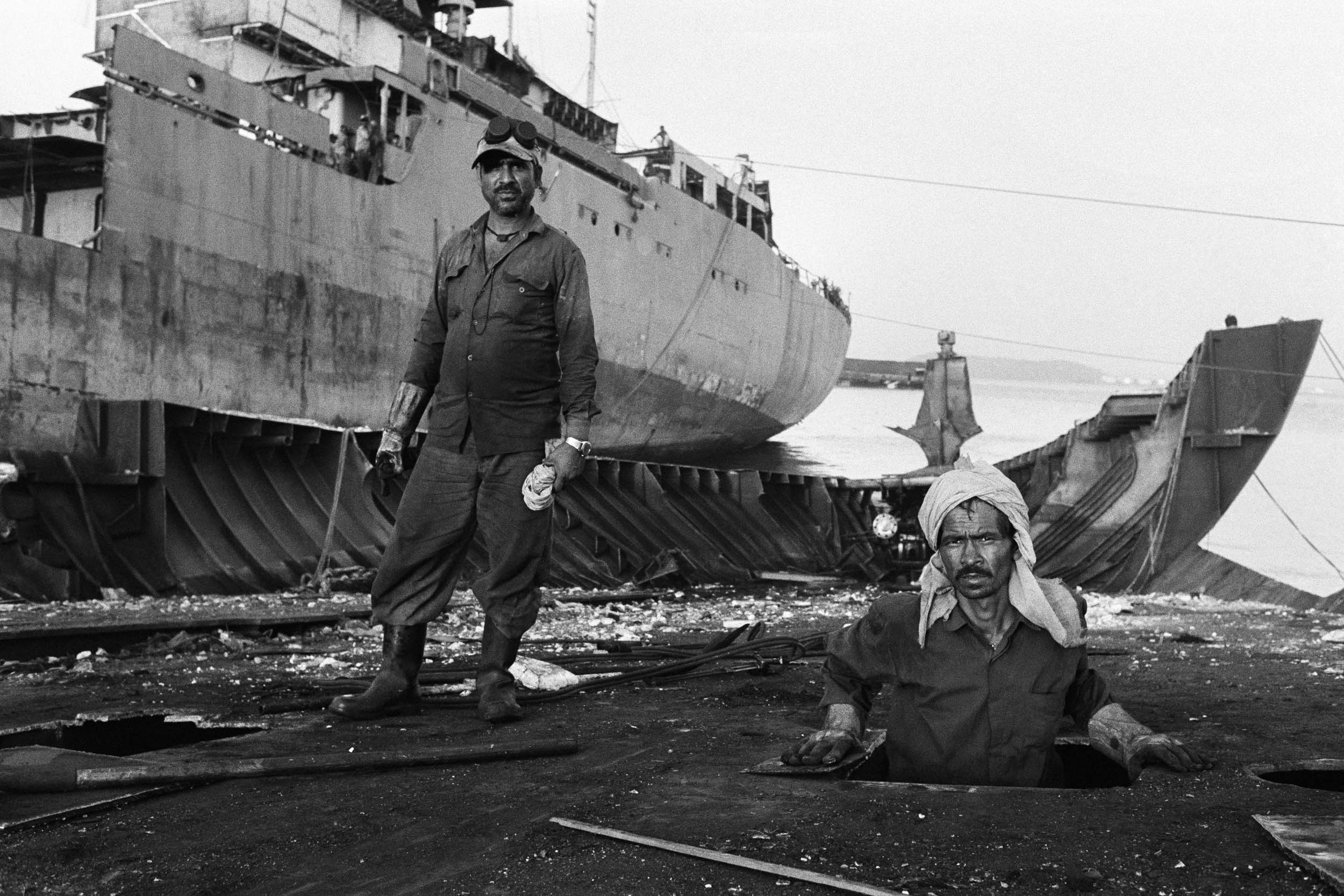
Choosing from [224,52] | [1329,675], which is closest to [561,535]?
[1329,675]

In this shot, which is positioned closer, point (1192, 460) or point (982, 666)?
point (982, 666)

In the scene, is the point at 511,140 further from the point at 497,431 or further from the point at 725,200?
the point at 725,200

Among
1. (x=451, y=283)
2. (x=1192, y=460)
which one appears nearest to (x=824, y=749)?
(x=451, y=283)

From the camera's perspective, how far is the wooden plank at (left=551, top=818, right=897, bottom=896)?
2.21m

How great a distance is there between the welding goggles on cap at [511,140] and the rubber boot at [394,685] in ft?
5.72

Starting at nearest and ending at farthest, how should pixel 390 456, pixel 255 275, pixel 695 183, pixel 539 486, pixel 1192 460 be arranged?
pixel 539 486, pixel 390 456, pixel 1192 460, pixel 255 275, pixel 695 183

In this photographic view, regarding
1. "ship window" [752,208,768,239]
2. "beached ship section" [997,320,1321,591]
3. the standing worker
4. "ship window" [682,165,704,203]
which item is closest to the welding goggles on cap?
the standing worker

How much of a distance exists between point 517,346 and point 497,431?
0.32 metres

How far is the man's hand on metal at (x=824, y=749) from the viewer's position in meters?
3.17

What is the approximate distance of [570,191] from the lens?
23.6 metres

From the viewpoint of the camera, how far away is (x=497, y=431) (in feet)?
14.4

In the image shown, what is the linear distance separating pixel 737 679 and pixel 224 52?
19.9 meters

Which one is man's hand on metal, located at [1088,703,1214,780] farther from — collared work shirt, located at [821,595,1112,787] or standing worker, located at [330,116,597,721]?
standing worker, located at [330,116,597,721]

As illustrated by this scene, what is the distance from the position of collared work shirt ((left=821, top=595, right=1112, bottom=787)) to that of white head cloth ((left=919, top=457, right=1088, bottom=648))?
0.16ft
